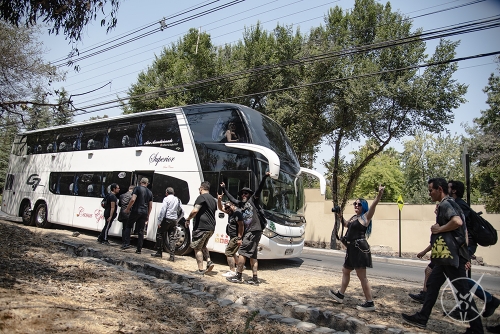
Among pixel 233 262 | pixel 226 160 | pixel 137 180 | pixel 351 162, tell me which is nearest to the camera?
pixel 233 262

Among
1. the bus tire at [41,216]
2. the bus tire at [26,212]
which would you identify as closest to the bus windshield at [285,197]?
the bus tire at [41,216]

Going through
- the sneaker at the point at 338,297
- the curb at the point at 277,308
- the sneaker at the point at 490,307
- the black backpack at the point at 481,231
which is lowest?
the curb at the point at 277,308

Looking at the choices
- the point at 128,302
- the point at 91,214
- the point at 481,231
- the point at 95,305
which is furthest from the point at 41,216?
the point at 481,231

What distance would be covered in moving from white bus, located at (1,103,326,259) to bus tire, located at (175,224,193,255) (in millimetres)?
27

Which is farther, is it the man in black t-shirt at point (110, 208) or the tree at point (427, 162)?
the tree at point (427, 162)

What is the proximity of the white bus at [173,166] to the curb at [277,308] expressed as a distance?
2.70 m

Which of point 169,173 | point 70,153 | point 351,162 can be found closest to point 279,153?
point 169,173

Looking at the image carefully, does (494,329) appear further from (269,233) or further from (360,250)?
(269,233)

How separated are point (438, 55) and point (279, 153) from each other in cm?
1346

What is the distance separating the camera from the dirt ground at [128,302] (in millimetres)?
4113

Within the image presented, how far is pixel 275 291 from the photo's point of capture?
711 cm

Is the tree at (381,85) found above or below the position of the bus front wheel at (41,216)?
above

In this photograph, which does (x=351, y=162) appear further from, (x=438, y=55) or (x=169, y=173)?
(x=169, y=173)

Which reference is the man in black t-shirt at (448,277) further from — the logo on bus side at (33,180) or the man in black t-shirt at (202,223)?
the logo on bus side at (33,180)
